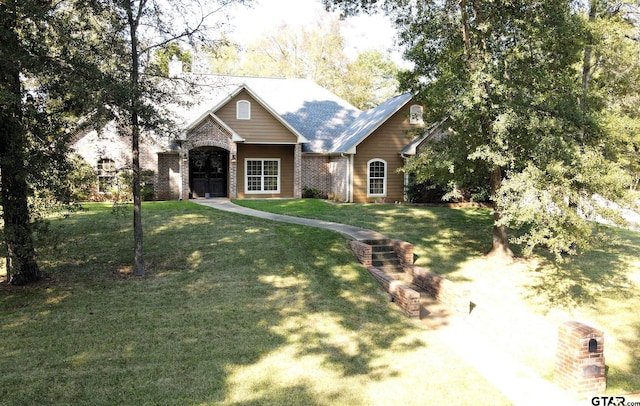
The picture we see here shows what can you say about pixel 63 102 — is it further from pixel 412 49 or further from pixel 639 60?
pixel 639 60

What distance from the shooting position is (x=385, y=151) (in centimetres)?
2323

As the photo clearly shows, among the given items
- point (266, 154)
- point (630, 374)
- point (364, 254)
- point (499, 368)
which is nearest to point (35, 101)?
point (364, 254)

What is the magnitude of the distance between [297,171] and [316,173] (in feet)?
4.63

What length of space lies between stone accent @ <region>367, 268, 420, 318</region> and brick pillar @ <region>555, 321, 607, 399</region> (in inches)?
122

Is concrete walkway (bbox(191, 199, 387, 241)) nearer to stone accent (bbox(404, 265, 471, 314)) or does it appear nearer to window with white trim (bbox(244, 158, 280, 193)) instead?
stone accent (bbox(404, 265, 471, 314))

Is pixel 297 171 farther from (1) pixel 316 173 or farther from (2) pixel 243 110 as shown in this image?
(2) pixel 243 110

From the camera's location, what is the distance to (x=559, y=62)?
41.2 ft

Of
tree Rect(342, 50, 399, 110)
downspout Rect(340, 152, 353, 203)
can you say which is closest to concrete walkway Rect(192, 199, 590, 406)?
downspout Rect(340, 152, 353, 203)

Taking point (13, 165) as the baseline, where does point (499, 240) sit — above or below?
below

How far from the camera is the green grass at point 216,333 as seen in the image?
6.60m

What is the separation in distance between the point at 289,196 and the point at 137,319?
53.7 feet

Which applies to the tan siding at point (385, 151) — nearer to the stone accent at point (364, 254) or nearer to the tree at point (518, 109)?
the tree at point (518, 109)

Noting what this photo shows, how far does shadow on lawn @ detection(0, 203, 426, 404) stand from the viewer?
21.8ft

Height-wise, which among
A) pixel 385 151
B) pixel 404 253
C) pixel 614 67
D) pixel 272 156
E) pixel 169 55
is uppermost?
pixel 614 67
